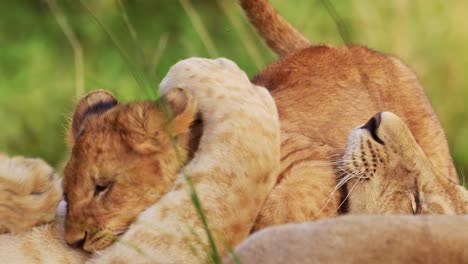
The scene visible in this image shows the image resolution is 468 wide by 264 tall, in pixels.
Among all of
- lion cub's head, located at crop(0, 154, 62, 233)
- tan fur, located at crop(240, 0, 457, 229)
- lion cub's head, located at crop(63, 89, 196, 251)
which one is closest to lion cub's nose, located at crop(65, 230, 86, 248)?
lion cub's head, located at crop(63, 89, 196, 251)

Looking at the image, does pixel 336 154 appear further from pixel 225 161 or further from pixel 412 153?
pixel 225 161

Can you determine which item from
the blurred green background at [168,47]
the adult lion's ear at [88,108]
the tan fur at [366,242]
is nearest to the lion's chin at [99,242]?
the adult lion's ear at [88,108]

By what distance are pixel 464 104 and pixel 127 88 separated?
137cm

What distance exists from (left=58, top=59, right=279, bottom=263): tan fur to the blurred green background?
1.45m

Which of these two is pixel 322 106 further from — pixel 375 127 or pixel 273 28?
pixel 273 28

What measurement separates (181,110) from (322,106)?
774 millimetres

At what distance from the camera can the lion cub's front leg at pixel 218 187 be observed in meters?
2.41

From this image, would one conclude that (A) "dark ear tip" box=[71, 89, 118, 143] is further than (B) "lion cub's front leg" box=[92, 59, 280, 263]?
Yes

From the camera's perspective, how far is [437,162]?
360 cm

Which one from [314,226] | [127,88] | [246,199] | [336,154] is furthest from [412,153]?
[127,88]

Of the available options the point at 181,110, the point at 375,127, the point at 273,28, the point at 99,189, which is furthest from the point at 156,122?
the point at 273,28

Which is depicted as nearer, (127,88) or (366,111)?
(366,111)

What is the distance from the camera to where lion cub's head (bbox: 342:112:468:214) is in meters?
2.70

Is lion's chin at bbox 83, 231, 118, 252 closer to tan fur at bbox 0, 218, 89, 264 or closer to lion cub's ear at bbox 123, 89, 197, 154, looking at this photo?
tan fur at bbox 0, 218, 89, 264
